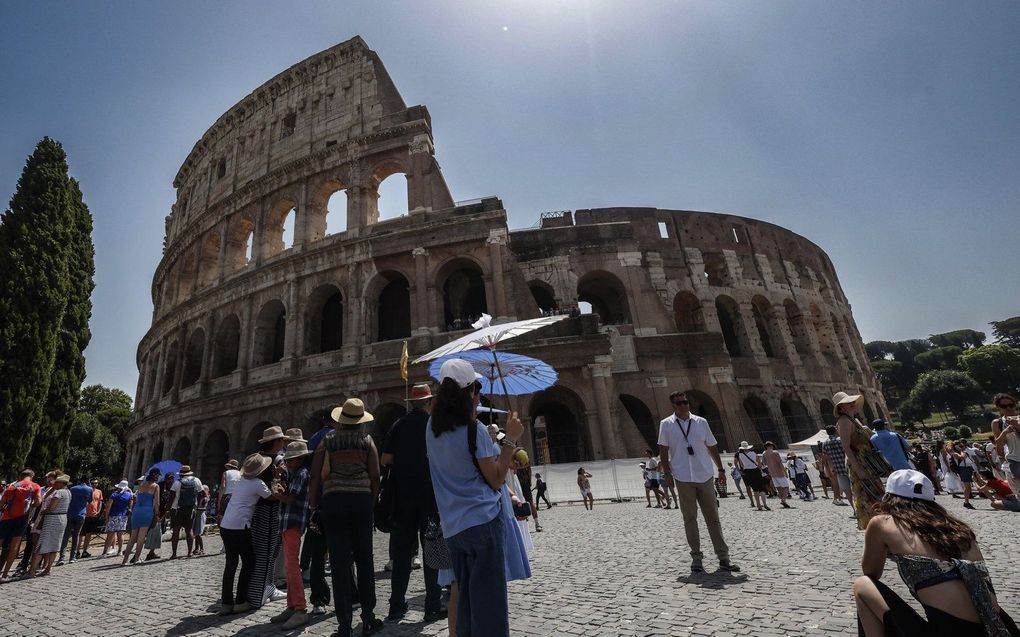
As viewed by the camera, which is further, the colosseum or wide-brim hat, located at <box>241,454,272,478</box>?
the colosseum

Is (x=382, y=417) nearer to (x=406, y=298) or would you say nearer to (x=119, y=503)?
(x=406, y=298)

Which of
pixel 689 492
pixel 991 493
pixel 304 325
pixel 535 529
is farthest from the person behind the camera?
pixel 304 325

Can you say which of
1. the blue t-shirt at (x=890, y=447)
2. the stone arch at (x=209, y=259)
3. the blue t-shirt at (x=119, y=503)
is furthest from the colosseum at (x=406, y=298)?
the blue t-shirt at (x=890, y=447)

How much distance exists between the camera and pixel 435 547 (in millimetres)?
3170

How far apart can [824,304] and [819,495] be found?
62.3 ft

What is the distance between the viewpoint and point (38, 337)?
1357 cm

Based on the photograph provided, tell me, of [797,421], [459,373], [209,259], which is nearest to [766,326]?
[797,421]

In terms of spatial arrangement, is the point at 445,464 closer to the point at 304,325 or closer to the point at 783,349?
the point at 304,325

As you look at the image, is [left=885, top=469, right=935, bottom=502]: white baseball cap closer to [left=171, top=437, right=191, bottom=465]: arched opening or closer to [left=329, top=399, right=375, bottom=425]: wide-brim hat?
[left=329, top=399, right=375, bottom=425]: wide-brim hat

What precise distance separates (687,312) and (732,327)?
238 centimetres

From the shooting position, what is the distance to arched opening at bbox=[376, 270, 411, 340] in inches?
700

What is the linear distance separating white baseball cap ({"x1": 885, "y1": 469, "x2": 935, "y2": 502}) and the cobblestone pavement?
1.12 m

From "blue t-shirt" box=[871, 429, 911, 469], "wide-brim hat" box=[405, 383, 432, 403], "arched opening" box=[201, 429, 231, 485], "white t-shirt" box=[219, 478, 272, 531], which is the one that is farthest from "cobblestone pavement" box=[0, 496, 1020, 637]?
"arched opening" box=[201, 429, 231, 485]

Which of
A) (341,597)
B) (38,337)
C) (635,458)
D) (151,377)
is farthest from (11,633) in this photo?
(151,377)
